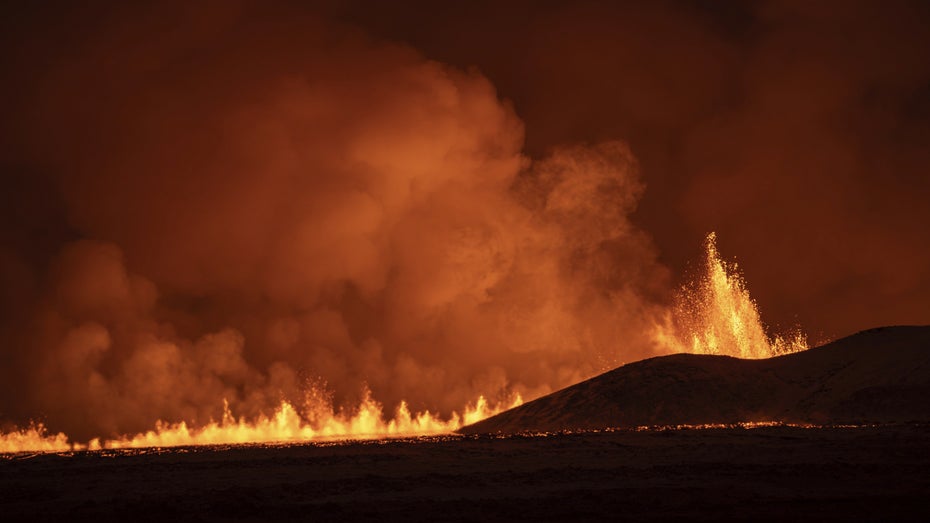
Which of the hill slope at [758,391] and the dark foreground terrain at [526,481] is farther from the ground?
the hill slope at [758,391]

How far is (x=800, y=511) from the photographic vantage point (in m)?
22.4

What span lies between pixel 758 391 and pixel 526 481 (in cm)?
3173

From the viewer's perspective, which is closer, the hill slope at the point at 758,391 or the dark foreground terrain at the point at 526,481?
the dark foreground terrain at the point at 526,481

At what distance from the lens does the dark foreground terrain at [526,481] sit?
2377 cm

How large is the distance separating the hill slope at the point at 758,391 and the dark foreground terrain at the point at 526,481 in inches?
347

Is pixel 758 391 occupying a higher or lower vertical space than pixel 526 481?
higher

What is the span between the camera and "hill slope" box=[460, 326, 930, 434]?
49.8 metres

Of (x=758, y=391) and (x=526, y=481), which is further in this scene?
(x=758, y=391)

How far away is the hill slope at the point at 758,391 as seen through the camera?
49812 mm

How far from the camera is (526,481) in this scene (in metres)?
29.4

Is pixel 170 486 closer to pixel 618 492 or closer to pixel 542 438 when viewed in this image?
pixel 618 492

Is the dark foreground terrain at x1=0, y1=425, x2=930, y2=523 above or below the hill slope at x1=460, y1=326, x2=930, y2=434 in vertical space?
below

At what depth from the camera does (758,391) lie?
56094 mm

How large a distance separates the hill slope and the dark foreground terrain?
882 centimetres
